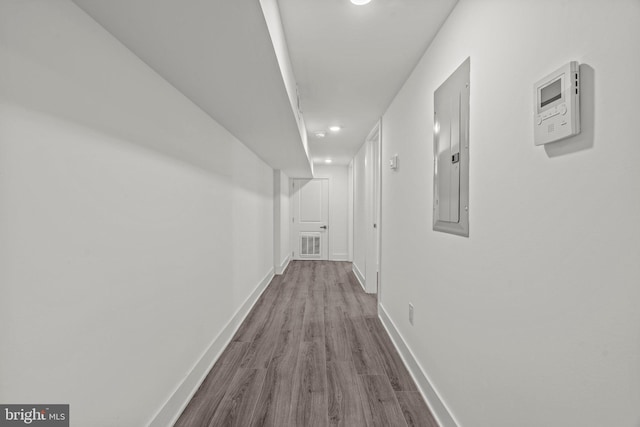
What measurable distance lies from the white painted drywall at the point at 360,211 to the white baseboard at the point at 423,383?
208 cm

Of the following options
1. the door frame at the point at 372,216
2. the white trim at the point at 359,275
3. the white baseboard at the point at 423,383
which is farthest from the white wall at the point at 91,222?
the white trim at the point at 359,275

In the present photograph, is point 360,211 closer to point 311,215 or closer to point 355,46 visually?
point 311,215

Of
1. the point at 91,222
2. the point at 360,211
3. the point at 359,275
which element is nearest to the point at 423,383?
the point at 91,222

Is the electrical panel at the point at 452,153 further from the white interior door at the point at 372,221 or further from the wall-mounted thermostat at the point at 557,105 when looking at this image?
the white interior door at the point at 372,221

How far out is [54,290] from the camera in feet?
3.21

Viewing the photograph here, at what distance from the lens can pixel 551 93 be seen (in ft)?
2.97

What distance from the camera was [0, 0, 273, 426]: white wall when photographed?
869mm

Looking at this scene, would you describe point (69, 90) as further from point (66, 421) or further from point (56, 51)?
point (66, 421)

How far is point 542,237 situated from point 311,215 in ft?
20.8

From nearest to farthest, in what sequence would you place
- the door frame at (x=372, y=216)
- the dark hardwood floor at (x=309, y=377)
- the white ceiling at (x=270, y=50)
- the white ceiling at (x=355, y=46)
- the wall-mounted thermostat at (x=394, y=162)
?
the white ceiling at (x=270, y=50)
the white ceiling at (x=355, y=46)
the dark hardwood floor at (x=309, y=377)
the wall-mounted thermostat at (x=394, y=162)
the door frame at (x=372, y=216)

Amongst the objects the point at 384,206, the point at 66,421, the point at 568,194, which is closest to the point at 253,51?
the point at 568,194

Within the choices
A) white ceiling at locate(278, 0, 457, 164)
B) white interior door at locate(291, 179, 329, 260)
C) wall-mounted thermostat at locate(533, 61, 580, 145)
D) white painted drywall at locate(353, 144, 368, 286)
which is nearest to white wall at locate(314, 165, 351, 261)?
white interior door at locate(291, 179, 329, 260)

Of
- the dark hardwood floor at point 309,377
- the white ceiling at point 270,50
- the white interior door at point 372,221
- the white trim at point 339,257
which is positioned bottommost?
the dark hardwood floor at point 309,377

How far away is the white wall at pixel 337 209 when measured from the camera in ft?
23.6
